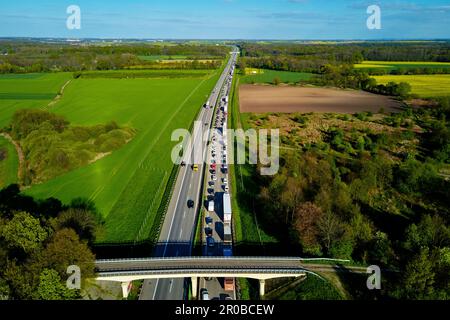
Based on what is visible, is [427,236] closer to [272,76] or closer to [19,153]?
[19,153]

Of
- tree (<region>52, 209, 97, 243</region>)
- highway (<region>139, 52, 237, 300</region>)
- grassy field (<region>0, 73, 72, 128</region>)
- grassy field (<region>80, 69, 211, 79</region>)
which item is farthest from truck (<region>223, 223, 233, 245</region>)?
grassy field (<region>80, 69, 211, 79</region>)

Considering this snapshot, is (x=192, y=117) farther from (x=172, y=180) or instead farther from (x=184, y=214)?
(x=184, y=214)

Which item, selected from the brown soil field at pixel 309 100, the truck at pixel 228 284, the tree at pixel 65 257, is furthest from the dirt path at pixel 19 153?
the brown soil field at pixel 309 100

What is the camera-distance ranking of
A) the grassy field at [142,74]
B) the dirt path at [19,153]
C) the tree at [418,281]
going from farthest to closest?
the grassy field at [142,74] < the dirt path at [19,153] < the tree at [418,281]

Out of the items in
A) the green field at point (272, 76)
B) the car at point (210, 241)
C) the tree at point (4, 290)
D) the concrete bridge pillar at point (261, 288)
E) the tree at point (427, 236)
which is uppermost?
the green field at point (272, 76)

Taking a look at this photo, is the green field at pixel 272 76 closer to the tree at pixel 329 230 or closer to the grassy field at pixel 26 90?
the grassy field at pixel 26 90

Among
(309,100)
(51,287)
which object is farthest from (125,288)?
(309,100)

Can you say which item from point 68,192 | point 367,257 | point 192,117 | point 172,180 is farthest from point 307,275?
point 192,117
